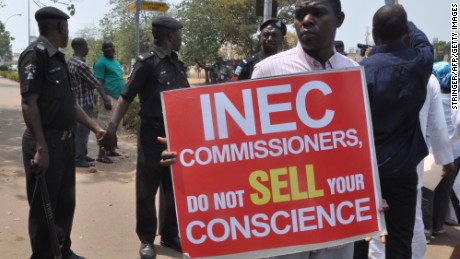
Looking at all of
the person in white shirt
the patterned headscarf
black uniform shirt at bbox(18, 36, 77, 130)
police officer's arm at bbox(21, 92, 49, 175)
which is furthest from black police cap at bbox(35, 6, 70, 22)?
the patterned headscarf

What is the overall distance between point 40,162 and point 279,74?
1.80m

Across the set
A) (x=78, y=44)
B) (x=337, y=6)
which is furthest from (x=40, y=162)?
(x=78, y=44)

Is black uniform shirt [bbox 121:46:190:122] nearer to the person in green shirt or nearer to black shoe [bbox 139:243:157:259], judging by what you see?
black shoe [bbox 139:243:157:259]

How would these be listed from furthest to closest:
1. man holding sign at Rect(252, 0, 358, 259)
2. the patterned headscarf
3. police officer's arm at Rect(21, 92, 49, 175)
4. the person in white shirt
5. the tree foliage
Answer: the tree foliage, the patterned headscarf, the person in white shirt, police officer's arm at Rect(21, 92, 49, 175), man holding sign at Rect(252, 0, 358, 259)

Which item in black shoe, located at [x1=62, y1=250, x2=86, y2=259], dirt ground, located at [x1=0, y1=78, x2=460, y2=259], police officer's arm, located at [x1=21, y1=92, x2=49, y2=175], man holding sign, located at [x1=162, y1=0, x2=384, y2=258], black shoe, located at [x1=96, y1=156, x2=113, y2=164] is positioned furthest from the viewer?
black shoe, located at [x1=96, y1=156, x2=113, y2=164]

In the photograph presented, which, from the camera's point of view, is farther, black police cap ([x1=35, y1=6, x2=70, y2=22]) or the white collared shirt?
black police cap ([x1=35, y1=6, x2=70, y2=22])

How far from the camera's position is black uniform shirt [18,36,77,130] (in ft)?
10.1

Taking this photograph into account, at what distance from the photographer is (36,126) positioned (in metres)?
3.08

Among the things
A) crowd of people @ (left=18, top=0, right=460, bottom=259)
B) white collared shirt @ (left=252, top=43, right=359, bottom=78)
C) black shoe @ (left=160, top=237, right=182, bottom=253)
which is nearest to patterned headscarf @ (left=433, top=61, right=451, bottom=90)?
crowd of people @ (left=18, top=0, right=460, bottom=259)

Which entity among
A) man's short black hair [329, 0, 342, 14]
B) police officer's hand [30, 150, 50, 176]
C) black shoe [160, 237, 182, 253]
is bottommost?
black shoe [160, 237, 182, 253]

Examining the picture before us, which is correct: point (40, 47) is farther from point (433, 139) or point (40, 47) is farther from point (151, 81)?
point (433, 139)

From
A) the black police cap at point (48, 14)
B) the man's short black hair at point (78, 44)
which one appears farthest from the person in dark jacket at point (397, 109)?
the man's short black hair at point (78, 44)

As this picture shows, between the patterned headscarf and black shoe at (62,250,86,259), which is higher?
the patterned headscarf

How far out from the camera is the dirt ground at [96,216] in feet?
13.5
